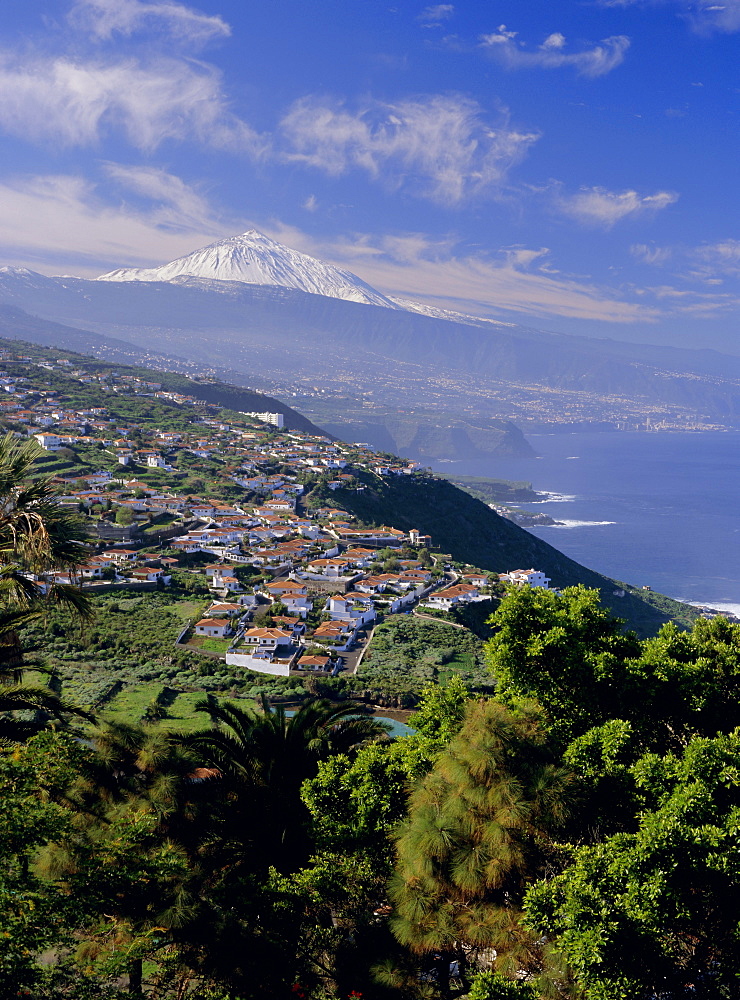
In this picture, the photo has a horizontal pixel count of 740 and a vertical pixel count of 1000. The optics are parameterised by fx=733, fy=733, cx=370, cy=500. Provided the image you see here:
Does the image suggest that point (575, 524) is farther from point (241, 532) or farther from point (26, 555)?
point (26, 555)

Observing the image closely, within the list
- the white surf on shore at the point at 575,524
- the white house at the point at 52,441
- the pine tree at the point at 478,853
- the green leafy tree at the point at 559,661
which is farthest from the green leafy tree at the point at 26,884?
the white surf on shore at the point at 575,524

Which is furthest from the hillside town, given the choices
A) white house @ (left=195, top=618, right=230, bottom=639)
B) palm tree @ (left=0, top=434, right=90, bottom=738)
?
palm tree @ (left=0, top=434, right=90, bottom=738)

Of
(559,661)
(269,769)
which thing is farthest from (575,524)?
(269,769)

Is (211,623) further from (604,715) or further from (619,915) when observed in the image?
(619,915)

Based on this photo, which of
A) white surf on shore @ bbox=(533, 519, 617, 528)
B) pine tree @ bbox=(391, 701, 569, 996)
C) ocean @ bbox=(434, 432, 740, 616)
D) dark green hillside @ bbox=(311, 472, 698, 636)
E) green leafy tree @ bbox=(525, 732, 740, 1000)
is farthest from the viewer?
white surf on shore @ bbox=(533, 519, 617, 528)

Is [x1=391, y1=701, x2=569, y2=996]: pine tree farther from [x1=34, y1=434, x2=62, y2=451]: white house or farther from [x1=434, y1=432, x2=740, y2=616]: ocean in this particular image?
[x1=434, y1=432, x2=740, y2=616]: ocean
